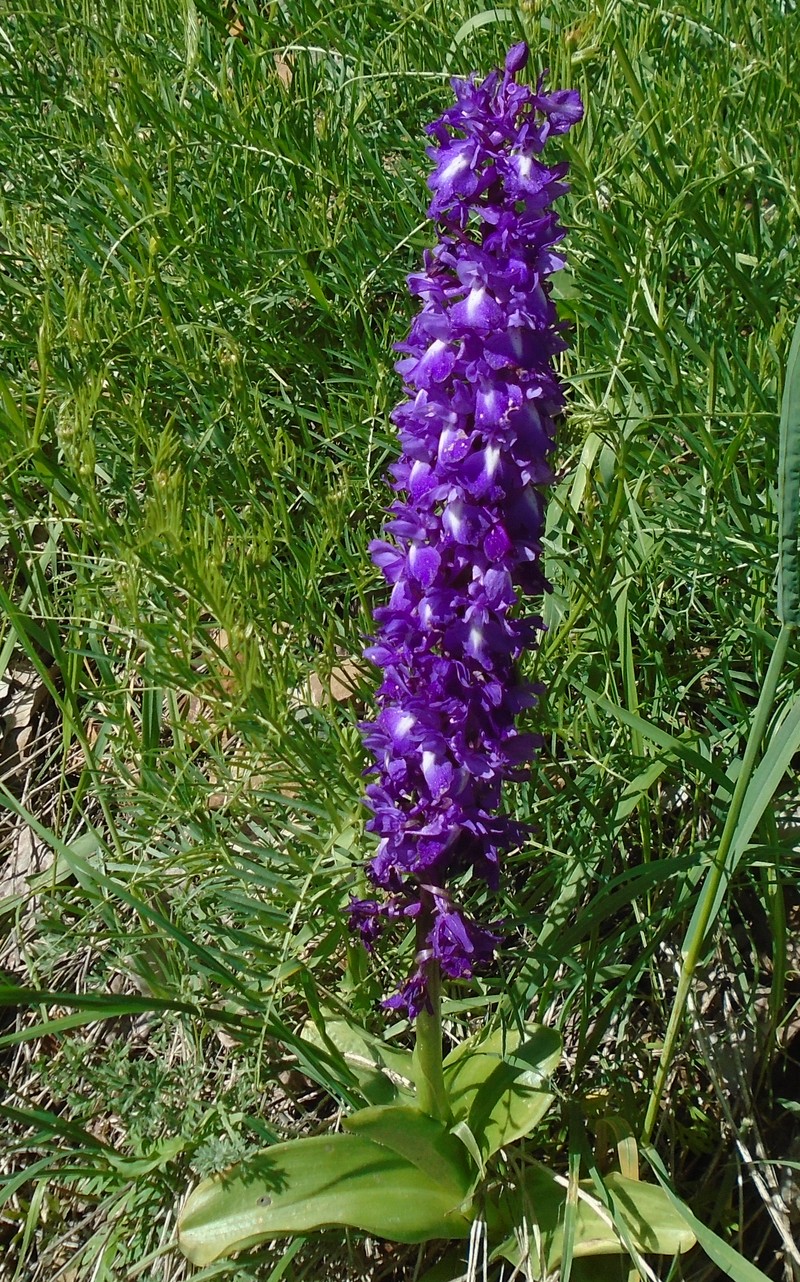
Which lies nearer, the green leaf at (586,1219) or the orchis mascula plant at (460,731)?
the orchis mascula plant at (460,731)

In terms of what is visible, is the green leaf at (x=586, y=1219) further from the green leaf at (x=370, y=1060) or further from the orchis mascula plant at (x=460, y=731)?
the green leaf at (x=370, y=1060)

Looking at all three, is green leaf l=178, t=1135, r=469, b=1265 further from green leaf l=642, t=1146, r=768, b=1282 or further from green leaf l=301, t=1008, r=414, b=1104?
green leaf l=642, t=1146, r=768, b=1282

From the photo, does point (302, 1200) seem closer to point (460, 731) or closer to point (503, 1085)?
point (503, 1085)

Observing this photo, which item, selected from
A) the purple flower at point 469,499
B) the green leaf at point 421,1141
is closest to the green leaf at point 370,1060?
the green leaf at point 421,1141

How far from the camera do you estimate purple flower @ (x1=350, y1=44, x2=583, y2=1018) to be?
4.09ft

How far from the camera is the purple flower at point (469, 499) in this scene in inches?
49.1

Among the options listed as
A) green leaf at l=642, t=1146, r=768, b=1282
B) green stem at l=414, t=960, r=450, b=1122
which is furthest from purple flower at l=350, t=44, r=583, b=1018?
green leaf at l=642, t=1146, r=768, b=1282

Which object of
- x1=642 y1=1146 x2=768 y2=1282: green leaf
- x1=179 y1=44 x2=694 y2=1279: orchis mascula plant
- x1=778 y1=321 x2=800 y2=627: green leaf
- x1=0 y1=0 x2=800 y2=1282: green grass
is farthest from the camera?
x1=0 y1=0 x2=800 y2=1282: green grass

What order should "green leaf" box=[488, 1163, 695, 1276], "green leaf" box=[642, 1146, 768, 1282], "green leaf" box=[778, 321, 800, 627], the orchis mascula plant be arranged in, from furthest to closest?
"green leaf" box=[488, 1163, 695, 1276]
"green leaf" box=[642, 1146, 768, 1282]
the orchis mascula plant
"green leaf" box=[778, 321, 800, 627]

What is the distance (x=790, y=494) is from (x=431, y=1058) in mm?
978

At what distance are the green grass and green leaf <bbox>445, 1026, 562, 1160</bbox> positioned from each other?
0.21ft

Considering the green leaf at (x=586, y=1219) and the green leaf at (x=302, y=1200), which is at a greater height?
the green leaf at (x=302, y=1200)

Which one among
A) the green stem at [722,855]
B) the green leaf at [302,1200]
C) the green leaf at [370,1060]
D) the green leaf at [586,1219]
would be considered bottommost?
the green leaf at [586,1219]

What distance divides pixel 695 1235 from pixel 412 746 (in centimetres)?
82
